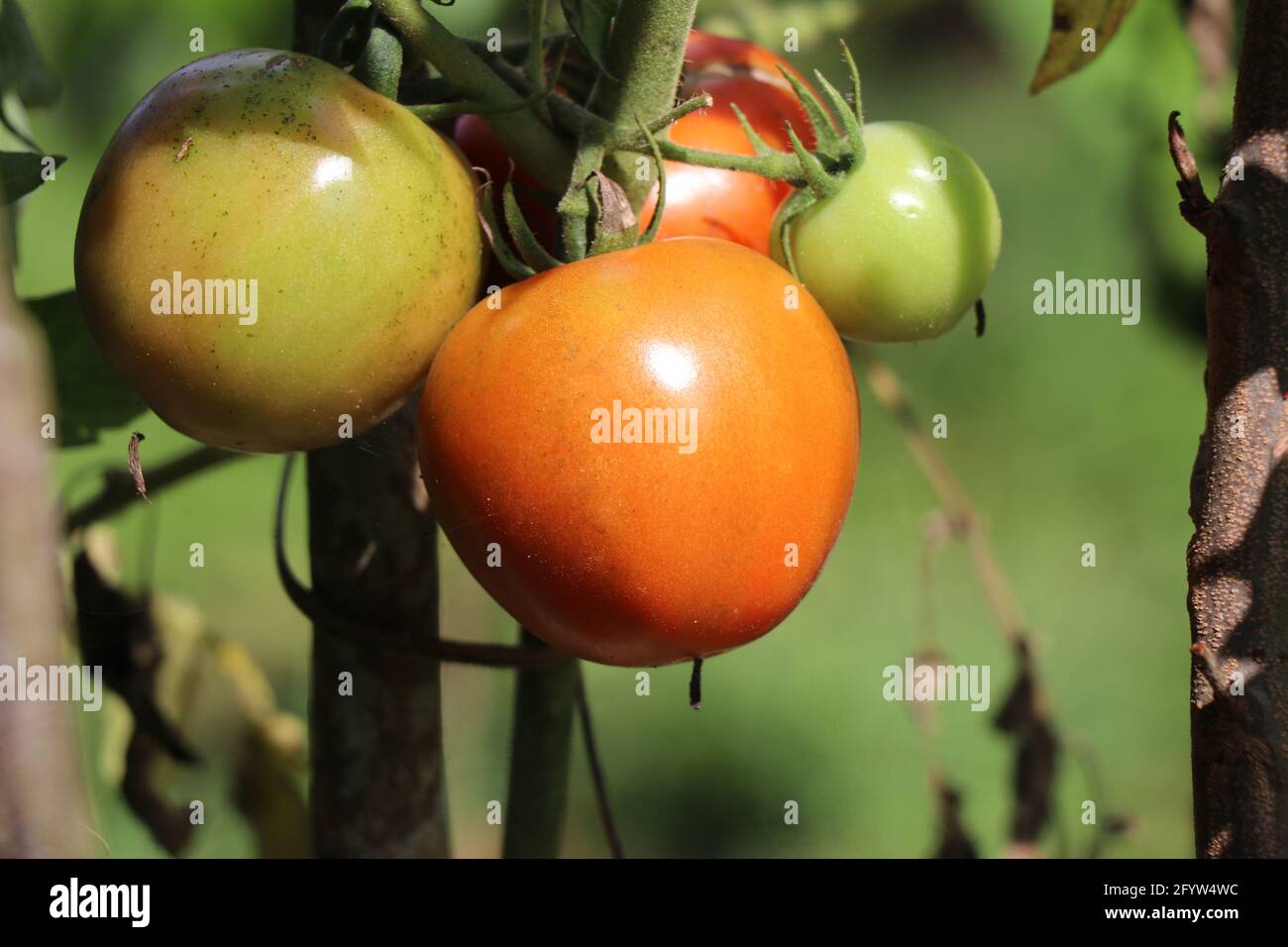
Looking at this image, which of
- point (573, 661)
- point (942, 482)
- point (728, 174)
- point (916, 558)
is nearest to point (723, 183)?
point (728, 174)

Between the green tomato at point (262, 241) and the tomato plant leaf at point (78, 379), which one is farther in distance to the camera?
the tomato plant leaf at point (78, 379)

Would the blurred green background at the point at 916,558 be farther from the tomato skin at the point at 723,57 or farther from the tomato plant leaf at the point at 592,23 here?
the tomato plant leaf at the point at 592,23

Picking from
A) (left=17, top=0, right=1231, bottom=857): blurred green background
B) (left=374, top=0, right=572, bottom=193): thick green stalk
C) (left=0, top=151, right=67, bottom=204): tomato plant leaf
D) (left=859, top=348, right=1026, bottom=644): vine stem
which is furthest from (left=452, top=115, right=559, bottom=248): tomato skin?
(left=17, top=0, right=1231, bottom=857): blurred green background

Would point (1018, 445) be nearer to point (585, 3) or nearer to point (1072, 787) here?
point (1072, 787)

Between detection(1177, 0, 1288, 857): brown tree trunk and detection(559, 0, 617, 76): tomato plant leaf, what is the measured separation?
8.2 inches

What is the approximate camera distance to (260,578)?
4.09 feet

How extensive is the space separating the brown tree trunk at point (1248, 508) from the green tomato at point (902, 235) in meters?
0.10

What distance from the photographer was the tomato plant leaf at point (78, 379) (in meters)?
0.68

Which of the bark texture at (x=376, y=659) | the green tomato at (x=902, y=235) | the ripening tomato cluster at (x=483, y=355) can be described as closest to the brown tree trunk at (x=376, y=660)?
the bark texture at (x=376, y=659)

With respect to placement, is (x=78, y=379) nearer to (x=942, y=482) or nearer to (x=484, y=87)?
(x=484, y=87)

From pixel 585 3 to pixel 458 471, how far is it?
0.18 m

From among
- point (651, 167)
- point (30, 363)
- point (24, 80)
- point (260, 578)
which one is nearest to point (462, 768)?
point (260, 578)

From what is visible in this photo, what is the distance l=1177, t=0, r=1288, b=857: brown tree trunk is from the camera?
17.0 inches

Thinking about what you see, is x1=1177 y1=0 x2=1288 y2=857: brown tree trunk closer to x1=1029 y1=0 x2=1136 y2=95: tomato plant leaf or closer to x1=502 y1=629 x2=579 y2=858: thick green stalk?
x1=1029 y1=0 x2=1136 y2=95: tomato plant leaf
